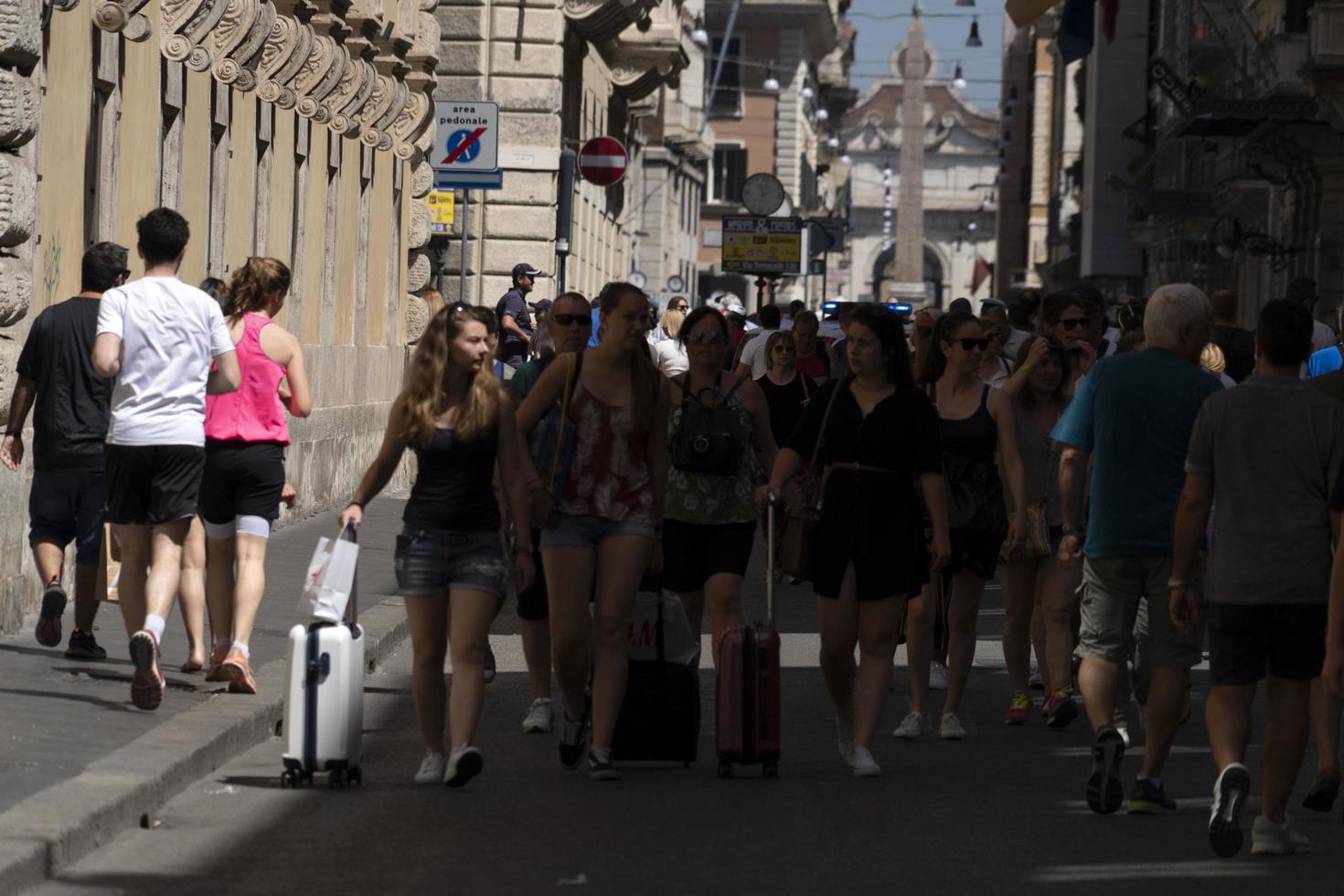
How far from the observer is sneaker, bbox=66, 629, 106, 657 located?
11.3 meters

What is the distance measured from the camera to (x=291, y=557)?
1714 centimetres

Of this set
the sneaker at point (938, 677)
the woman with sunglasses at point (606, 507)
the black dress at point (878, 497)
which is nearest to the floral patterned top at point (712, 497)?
the black dress at point (878, 497)

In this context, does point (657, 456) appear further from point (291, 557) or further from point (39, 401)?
point (291, 557)

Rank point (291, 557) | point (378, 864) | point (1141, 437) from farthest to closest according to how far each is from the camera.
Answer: point (291, 557) → point (1141, 437) → point (378, 864)

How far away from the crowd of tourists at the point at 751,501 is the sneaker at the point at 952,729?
0.09m

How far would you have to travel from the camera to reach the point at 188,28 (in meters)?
16.9

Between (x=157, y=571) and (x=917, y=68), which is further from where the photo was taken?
(x=917, y=68)

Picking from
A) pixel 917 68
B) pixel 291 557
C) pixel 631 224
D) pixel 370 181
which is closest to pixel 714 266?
pixel 917 68

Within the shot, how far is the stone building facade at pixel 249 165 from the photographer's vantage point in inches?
496

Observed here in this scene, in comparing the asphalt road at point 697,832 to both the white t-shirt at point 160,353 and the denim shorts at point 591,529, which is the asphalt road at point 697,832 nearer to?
the denim shorts at point 591,529

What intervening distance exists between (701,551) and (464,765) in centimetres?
164

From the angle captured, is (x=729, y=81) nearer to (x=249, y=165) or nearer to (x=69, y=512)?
(x=249, y=165)

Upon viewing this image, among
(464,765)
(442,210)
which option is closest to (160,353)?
(464,765)

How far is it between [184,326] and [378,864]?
319 centimetres
